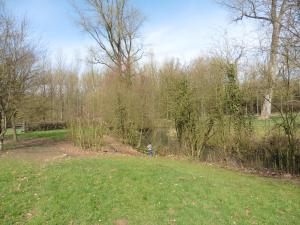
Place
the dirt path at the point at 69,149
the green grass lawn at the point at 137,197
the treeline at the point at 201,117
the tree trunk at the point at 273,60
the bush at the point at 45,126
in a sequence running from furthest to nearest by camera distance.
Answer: the bush at the point at 45,126 → the dirt path at the point at 69,149 → the treeline at the point at 201,117 → the tree trunk at the point at 273,60 → the green grass lawn at the point at 137,197

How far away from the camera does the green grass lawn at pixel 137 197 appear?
16.0 ft

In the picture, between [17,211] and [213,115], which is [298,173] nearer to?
[213,115]

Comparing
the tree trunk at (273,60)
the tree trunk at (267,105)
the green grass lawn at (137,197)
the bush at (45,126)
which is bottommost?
the green grass lawn at (137,197)

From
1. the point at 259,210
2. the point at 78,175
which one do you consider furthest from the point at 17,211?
the point at 259,210

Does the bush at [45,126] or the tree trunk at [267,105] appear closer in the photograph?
the tree trunk at [267,105]

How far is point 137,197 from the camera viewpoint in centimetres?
564

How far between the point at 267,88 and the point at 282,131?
5.77ft

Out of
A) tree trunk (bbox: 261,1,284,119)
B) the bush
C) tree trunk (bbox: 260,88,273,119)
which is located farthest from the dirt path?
the bush

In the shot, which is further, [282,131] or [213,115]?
[213,115]

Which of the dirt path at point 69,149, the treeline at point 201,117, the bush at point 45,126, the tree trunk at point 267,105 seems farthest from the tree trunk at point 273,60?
the bush at point 45,126

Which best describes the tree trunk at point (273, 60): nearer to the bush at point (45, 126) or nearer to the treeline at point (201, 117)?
the treeline at point (201, 117)

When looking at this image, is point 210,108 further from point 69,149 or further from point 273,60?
point 69,149

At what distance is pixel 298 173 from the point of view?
9727mm

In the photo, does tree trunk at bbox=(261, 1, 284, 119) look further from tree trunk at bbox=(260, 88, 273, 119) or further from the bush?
the bush
